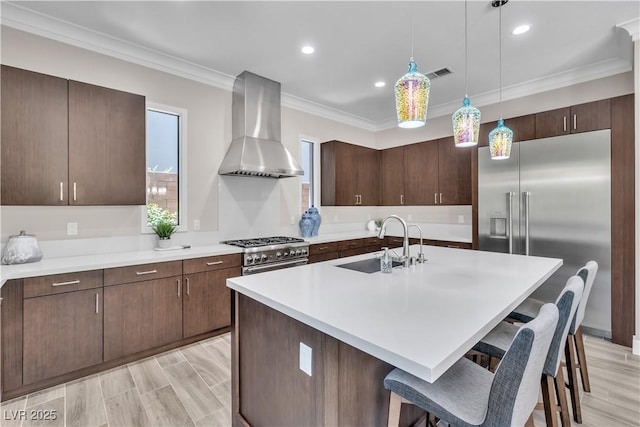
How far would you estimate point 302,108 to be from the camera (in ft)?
14.8

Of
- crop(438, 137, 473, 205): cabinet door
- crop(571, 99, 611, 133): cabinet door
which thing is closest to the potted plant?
crop(438, 137, 473, 205): cabinet door

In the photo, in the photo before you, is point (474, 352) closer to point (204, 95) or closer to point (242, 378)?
point (242, 378)

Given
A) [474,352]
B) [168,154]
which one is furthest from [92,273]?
[474,352]

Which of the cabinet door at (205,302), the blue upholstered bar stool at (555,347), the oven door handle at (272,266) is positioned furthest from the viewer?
the oven door handle at (272,266)

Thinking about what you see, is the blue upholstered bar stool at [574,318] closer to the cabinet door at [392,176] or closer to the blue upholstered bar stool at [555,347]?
the blue upholstered bar stool at [555,347]

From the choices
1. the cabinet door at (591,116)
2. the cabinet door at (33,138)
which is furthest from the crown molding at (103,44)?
the cabinet door at (591,116)

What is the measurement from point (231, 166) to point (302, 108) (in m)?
1.69

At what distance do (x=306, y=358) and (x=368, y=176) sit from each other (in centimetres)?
425

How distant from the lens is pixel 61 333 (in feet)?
7.32

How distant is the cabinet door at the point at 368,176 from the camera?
16.6 ft

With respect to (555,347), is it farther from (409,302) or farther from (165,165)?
(165,165)

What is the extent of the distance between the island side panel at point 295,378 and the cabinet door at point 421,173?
3557mm

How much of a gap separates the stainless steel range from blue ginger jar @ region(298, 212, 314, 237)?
59 centimetres

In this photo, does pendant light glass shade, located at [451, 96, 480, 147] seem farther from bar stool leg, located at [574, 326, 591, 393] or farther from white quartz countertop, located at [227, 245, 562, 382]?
bar stool leg, located at [574, 326, 591, 393]
